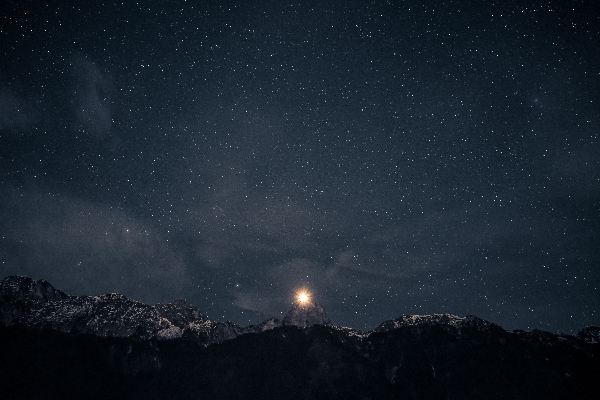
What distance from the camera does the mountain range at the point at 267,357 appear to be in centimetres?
11675

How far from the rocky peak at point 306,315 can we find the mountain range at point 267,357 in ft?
53.3

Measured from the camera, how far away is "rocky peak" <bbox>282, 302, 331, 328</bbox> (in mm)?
182000

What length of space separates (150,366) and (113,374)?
14.1 metres

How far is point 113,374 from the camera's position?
131000 mm

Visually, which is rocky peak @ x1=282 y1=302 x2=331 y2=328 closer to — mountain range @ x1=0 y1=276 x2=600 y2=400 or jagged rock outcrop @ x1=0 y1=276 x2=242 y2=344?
mountain range @ x1=0 y1=276 x2=600 y2=400

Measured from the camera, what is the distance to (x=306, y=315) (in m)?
188

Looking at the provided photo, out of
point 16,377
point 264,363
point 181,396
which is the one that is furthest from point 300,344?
point 16,377

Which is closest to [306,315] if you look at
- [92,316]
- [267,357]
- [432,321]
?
[267,357]

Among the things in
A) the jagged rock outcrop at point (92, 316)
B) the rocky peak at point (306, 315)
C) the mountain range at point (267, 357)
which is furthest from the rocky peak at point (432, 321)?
the jagged rock outcrop at point (92, 316)

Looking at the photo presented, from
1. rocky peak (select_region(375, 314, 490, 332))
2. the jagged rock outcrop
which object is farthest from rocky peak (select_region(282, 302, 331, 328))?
rocky peak (select_region(375, 314, 490, 332))

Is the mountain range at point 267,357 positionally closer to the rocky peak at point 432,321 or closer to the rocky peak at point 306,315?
the rocky peak at point 432,321

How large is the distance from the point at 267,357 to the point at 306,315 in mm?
47785

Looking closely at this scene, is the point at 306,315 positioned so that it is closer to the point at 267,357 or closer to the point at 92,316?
the point at 267,357

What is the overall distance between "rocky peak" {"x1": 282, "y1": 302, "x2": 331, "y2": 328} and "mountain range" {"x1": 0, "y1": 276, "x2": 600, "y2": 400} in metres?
16.2
